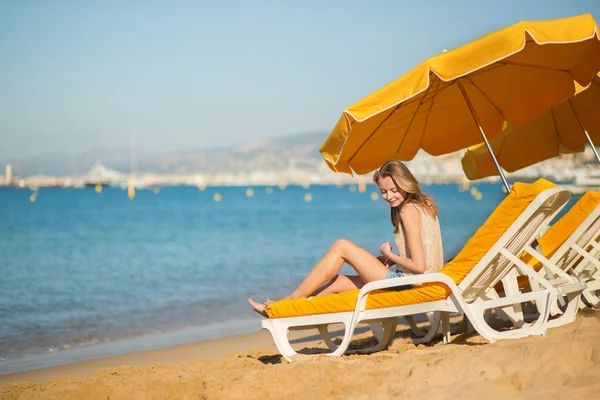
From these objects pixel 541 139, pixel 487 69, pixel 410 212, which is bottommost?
pixel 410 212

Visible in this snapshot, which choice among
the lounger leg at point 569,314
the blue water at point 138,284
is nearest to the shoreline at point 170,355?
the blue water at point 138,284

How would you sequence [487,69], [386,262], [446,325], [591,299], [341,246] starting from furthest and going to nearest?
[591,299] → [487,69] → [446,325] → [386,262] → [341,246]

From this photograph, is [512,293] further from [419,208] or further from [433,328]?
[419,208]

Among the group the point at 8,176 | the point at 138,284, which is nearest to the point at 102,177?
the point at 8,176

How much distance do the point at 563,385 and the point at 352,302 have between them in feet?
5.77

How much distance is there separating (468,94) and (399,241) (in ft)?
6.86

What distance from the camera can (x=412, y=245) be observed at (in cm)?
508

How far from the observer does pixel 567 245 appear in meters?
5.94

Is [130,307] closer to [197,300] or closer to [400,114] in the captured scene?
[197,300]

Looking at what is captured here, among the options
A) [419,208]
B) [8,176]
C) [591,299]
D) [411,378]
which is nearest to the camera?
[411,378]

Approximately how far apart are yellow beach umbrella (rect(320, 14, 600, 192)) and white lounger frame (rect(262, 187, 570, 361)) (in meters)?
1.06

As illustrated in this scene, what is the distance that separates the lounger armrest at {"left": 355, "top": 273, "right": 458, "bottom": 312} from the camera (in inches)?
186

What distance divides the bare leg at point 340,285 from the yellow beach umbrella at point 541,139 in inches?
A: 144

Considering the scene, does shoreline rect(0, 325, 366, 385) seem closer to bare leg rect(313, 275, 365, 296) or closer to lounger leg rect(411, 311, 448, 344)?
lounger leg rect(411, 311, 448, 344)
